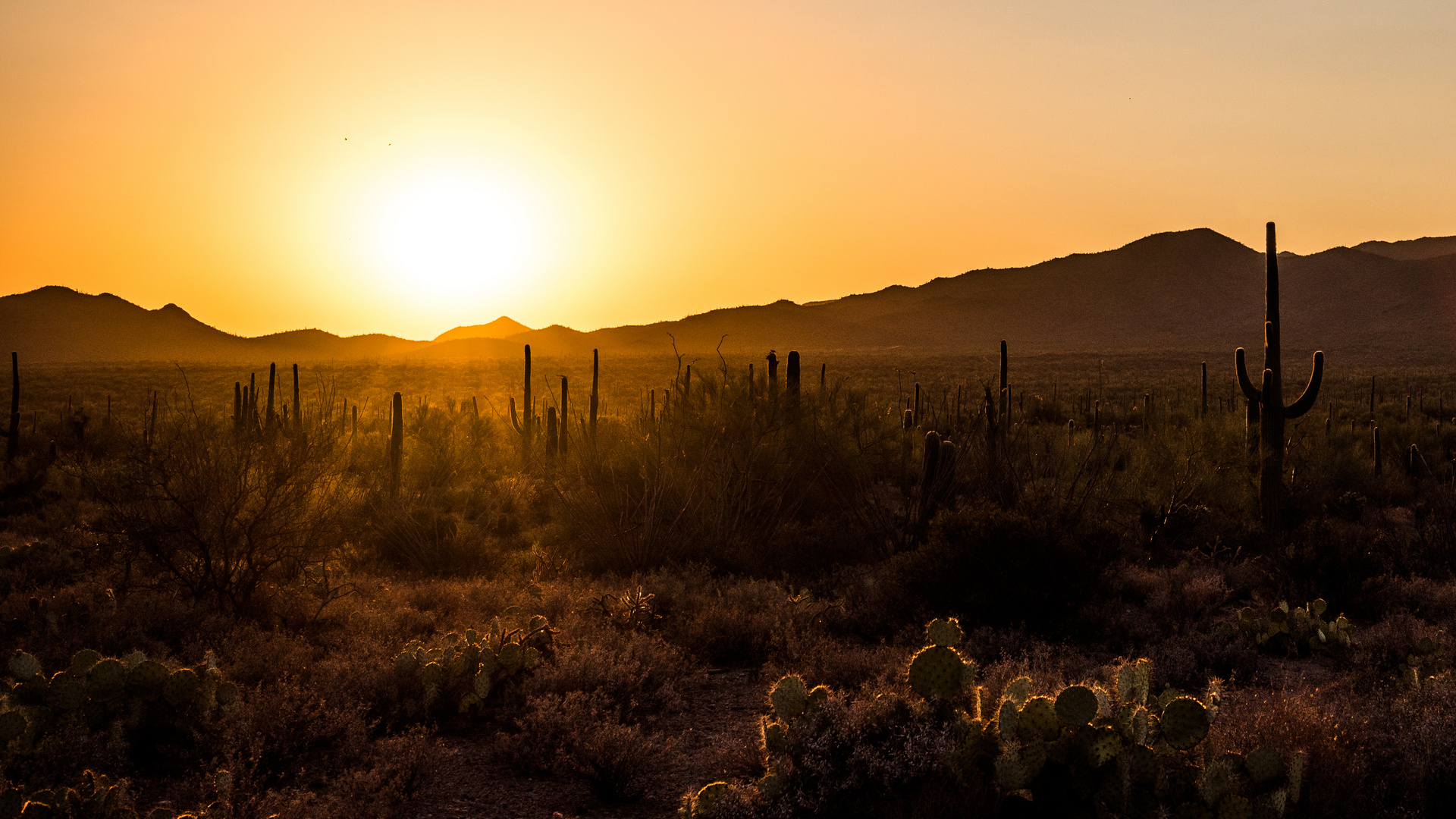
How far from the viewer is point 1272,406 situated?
47.5 ft

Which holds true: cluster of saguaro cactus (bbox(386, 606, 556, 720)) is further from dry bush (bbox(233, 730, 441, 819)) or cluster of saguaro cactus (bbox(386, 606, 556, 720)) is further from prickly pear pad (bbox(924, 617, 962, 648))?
prickly pear pad (bbox(924, 617, 962, 648))

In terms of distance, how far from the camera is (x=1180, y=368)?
238ft

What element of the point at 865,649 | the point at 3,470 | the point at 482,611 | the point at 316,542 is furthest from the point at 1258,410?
the point at 3,470

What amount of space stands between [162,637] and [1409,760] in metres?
9.18

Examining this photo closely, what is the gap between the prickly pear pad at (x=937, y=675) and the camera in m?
5.49

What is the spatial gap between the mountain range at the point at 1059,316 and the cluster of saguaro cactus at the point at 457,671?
390 feet

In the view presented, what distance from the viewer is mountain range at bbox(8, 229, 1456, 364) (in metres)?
135

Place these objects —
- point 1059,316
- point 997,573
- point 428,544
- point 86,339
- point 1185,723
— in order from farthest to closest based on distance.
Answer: point 86,339 < point 1059,316 < point 428,544 < point 997,573 < point 1185,723

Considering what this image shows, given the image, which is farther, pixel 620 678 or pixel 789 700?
pixel 620 678

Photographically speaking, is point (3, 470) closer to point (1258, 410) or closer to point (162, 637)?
point (162, 637)

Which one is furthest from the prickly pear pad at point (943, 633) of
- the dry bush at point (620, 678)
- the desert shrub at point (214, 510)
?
the desert shrub at point (214, 510)

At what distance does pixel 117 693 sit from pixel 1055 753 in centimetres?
564

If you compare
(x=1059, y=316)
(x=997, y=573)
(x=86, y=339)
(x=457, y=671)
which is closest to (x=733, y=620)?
(x=997, y=573)

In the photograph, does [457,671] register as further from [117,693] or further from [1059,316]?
[1059,316]
